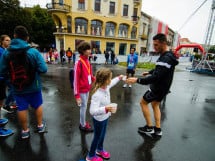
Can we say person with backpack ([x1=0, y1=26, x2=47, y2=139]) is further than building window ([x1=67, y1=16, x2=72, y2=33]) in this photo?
No

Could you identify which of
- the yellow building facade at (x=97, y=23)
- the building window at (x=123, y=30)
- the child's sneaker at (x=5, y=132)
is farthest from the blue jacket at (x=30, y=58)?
the building window at (x=123, y=30)

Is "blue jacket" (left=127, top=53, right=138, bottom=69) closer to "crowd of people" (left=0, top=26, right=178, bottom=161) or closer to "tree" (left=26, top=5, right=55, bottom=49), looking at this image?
"crowd of people" (left=0, top=26, right=178, bottom=161)

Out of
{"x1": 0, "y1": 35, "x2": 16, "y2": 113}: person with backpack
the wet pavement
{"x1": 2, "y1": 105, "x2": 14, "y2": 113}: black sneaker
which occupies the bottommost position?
the wet pavement

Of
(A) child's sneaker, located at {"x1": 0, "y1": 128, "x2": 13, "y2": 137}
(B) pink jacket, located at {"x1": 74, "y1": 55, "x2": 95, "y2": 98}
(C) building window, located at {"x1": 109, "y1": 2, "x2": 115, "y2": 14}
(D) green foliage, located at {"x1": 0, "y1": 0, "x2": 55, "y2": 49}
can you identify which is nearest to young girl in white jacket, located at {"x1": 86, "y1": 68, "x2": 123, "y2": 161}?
(B) pink jacket, located at {"x1": 74, "y1": 55, "x2": 95, "y2": 98}

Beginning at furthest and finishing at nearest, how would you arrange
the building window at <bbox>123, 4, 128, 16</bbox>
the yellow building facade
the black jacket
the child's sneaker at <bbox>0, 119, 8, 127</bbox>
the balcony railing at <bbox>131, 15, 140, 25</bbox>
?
the balcony railing at <bbox>131, 15, 140, 25</bbox> < the building window at <bbox>123, 4, 128, 16</bbox> < the yellow building facade < the child's sneaker at <bbox>0, 119, 8, 127</bbox> < the black jacket

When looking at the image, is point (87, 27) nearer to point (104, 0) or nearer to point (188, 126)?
point (104, 0)

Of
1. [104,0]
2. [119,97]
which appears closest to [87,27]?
[104,0]

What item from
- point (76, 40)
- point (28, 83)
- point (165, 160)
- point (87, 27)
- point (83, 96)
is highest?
point (87, 27)

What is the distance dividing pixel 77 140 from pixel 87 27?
82.6ft

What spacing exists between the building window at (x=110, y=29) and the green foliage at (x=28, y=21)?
13.4 meters

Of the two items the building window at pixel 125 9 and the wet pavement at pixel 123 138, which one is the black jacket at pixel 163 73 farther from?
the building window at pixel 125 9

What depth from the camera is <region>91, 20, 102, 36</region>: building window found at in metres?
26.4

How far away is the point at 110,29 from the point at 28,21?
→ 48.4ft

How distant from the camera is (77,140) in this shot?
3035 mm
